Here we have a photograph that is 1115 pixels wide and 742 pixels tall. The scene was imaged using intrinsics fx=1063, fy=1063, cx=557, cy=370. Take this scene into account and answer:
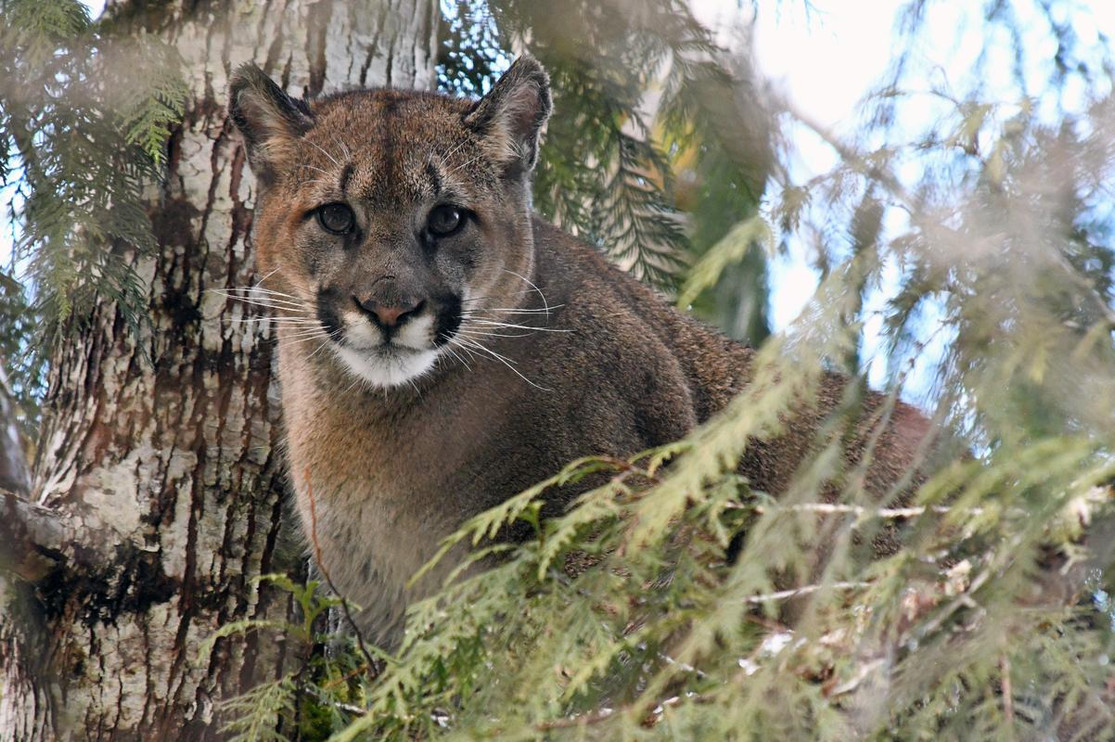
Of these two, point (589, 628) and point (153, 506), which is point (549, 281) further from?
point (589, 628)

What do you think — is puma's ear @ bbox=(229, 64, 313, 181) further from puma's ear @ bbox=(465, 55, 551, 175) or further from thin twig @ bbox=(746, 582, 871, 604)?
thin twig @ bbox=(746, 582, 871, 604)

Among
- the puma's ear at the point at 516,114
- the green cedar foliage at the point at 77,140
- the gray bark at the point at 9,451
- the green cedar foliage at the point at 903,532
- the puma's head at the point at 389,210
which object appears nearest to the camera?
the green cedar foliage at the point at 903,532

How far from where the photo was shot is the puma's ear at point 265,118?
4.15 metres

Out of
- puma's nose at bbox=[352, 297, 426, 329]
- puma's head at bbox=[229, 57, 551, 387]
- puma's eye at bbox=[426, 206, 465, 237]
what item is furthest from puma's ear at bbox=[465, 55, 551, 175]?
puma's nose at bbox=[352, 297, 426, 329]

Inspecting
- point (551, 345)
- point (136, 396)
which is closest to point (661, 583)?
point (551, 345)

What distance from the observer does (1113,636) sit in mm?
2076

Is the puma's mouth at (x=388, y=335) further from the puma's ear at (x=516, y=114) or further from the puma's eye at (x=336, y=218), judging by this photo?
the puma's ear at (x=516, y=114)

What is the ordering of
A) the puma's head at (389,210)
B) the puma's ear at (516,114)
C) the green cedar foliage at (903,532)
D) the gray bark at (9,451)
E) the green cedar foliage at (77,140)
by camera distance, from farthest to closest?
the puma's ear at (516,114), the gray bark at (9,451), the puma's head at (389,210), the green cedar foliage at (77,140), the green cedar foliage at (903,532)

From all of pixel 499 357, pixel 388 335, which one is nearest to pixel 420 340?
pixel 388 335

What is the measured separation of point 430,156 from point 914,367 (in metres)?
2.46

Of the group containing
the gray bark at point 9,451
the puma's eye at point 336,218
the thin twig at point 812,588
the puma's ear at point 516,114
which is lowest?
the gray bark at point 9,451

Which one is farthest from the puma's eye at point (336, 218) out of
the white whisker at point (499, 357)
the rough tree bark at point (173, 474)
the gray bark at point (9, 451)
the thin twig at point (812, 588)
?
the thin twig at point (812, 588)

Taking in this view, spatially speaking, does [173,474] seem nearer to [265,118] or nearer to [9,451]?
[9,451]

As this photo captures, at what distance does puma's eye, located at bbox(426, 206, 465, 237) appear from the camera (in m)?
4.22
